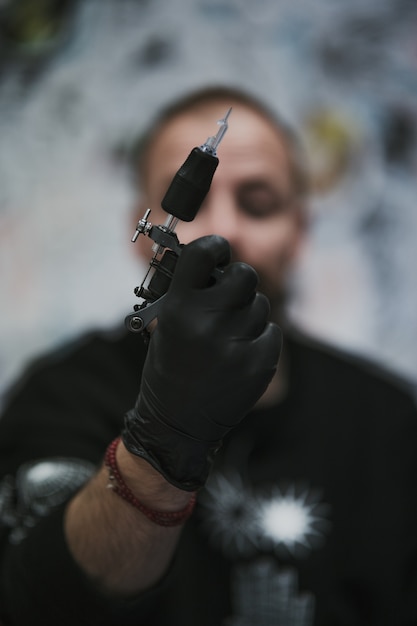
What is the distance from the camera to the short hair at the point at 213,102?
3.97 ft

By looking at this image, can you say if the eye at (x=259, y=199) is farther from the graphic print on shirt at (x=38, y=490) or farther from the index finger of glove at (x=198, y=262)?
the index finger of glove at (x=198, y=262)

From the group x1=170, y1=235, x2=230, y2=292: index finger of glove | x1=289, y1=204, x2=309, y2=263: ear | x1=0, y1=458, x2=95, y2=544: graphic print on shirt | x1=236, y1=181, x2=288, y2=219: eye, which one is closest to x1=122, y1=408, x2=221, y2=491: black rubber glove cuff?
x1=170, y1=235, x2=230, y2=292: index finger of glove

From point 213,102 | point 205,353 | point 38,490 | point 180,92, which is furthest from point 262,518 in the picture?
point 180,92

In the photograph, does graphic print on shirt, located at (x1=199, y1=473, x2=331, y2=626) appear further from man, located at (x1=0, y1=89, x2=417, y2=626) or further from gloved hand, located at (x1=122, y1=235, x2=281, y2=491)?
gloved hand, located at (x1=122, y1=235, x2=281, y2=491)

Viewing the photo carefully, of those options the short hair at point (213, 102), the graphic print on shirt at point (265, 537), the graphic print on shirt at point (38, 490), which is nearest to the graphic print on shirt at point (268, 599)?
Answer: the graphic print on shirt at point (265, 537)

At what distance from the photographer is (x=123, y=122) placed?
4.69 ft

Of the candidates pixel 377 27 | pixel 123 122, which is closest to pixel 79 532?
pixel 123 122

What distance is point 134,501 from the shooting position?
0.65 meters

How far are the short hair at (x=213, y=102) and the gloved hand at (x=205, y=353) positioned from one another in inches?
27.8

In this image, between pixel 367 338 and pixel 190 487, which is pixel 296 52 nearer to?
pixel 367 338

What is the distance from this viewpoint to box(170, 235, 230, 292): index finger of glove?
1.77 ft

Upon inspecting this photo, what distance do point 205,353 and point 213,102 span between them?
2.46 feet

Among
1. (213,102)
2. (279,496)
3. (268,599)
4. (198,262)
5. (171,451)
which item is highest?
(213,102)

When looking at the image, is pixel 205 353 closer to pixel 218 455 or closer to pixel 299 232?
pixel 218 455
